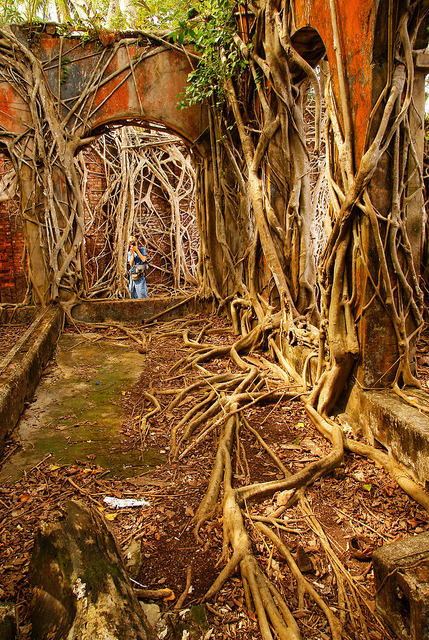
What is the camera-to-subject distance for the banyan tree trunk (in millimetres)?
1223

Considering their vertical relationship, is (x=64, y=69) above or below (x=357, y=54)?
above

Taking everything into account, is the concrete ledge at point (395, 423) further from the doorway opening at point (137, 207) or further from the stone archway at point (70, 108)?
the doorway opening at point (137, 207)

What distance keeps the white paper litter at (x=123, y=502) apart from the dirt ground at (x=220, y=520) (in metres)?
0.03

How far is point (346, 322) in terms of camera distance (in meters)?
2.54

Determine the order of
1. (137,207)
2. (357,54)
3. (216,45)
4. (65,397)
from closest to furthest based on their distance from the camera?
(357,54) < (65,397) < (216,45) < (137,207)

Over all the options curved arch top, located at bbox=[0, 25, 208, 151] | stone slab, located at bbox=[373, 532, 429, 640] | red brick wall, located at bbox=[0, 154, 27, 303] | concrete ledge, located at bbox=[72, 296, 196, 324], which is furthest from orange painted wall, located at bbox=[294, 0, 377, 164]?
red brick wall, located at bbox=[0, 154, 27, 303]

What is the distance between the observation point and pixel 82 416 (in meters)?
3.07

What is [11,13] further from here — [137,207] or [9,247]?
[9,247]

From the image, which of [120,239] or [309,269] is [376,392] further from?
[120,239]

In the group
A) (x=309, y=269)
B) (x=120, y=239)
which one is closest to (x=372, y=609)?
(x=309, y=269)

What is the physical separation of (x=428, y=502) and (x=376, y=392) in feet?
2.31

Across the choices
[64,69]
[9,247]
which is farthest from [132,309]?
[9,247]

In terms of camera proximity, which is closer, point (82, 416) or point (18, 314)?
point (82, 416)

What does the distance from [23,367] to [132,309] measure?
2.69m
